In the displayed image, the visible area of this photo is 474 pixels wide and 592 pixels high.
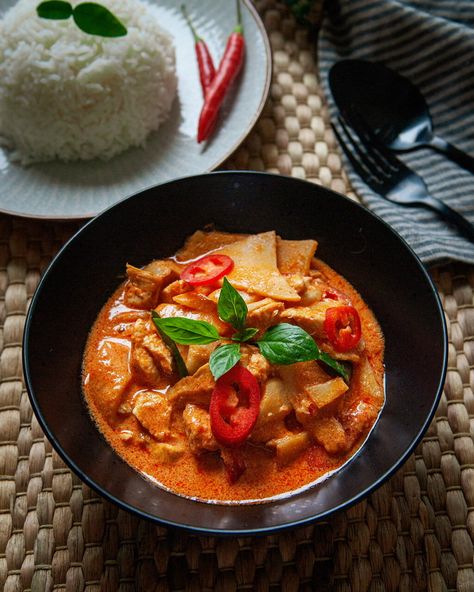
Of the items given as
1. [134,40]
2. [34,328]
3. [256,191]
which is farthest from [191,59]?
[34,328]

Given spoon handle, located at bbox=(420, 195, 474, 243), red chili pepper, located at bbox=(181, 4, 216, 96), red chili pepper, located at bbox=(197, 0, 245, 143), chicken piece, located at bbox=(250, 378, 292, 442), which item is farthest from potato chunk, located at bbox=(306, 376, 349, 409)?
red chili pepper, located at bbox=(181, 4, 216, 96)

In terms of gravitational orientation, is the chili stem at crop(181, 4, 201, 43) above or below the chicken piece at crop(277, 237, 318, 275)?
above

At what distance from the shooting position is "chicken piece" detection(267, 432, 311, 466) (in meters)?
2.45

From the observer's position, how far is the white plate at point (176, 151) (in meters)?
3.39

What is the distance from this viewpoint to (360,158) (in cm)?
A: 362

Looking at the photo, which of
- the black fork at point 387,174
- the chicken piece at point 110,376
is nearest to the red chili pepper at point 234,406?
the chicken piece at point 110,376

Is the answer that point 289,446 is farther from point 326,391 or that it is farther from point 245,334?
point 245,334

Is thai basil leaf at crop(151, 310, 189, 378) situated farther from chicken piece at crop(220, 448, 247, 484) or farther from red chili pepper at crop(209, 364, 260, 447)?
chicken piece at crop(220, 448, 247, 484)

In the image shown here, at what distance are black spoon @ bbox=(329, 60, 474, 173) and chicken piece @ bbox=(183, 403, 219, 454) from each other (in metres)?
2.05

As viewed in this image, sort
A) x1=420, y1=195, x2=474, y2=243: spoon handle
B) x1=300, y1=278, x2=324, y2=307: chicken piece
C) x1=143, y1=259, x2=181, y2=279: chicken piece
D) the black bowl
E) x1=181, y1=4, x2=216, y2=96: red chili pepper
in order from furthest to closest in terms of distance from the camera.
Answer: x1=181, y1=4, x2=216, y2=96: red chili pepper → x1=420, y1=195, x2=474, y2=243: spoon handle → x1=143, y1=259, x2=181, y2=279: chicken piece → x1=300, y1=278, x2=324, y2=307: chicken piece → the black bowl

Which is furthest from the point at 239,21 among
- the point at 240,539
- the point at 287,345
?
the point at 240,539

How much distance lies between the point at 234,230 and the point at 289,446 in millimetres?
1105

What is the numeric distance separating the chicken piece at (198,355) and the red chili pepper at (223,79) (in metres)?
1.52

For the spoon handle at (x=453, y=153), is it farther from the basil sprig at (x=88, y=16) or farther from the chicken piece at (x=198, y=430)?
the chicken piece at (x=198, y=430)
